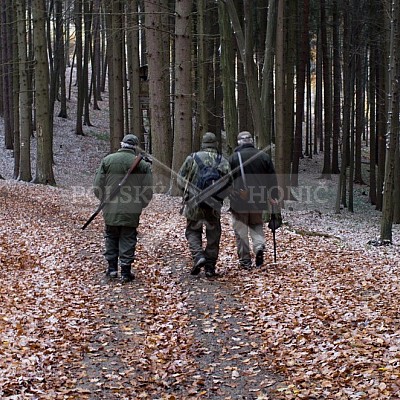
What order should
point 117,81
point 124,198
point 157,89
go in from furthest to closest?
1. point 117,81
2. point 157,89
3. point 124,198

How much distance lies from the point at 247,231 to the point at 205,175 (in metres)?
1.35

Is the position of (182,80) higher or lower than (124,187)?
higher

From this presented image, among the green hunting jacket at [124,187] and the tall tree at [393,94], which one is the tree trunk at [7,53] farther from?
the green hunting jacket at [124,187]

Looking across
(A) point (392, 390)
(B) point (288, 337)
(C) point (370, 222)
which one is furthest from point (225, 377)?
(C) point (370, 222)

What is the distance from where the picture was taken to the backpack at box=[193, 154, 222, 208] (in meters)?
9.73

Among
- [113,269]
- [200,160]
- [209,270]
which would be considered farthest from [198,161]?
[113,269]

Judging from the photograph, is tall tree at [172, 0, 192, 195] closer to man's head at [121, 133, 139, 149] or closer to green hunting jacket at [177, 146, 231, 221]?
man's head at [121, 133, 139, 149]

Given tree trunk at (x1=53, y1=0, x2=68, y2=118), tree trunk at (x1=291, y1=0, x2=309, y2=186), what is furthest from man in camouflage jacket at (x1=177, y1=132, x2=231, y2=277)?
tree trunk at (x1=53, y1=0, x2=68, y2=118)

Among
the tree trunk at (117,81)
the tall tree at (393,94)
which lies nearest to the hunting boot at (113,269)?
the tall tree at (393,94)

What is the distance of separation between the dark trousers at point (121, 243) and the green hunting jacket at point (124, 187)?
6.8 inches

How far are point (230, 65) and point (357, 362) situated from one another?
1455 cm

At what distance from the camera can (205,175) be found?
9.78m

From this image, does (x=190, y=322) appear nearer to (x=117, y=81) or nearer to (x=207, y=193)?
(x=207, y=193)

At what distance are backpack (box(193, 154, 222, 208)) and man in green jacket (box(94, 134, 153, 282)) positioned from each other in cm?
81
